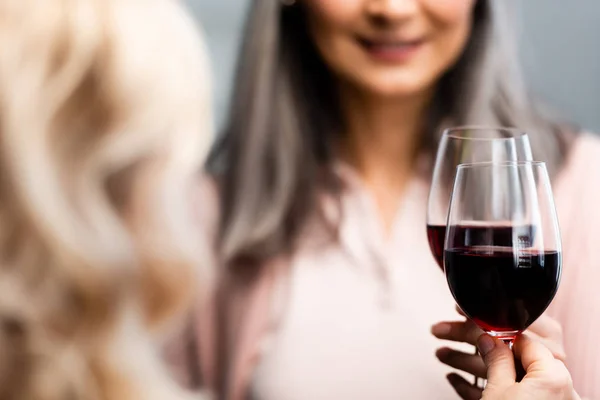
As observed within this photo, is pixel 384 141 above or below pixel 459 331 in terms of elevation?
above

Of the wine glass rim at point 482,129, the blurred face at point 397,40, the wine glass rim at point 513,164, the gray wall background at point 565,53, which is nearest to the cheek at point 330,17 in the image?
the blurred face at point 397,40

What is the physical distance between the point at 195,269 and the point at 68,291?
0.15 metres

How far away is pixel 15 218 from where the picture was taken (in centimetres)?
54

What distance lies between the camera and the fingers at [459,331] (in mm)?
552

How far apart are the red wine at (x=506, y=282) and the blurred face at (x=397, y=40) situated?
36cm

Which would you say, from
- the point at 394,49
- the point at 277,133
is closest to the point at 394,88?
the point at 394,49

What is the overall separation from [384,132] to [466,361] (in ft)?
1.08

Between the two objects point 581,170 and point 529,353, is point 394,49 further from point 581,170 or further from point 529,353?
point 529,353

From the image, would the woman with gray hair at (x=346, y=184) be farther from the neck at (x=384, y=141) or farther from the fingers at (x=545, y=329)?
the fingers at (x=545, y=329)

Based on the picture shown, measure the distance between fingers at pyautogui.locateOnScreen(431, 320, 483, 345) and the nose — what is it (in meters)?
0.35

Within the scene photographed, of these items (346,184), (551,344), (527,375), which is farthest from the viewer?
(346,184)

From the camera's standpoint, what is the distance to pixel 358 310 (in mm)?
845

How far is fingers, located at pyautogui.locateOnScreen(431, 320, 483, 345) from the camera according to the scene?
55 centimetres

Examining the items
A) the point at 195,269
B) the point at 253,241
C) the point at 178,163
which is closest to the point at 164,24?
the point at 178,163
